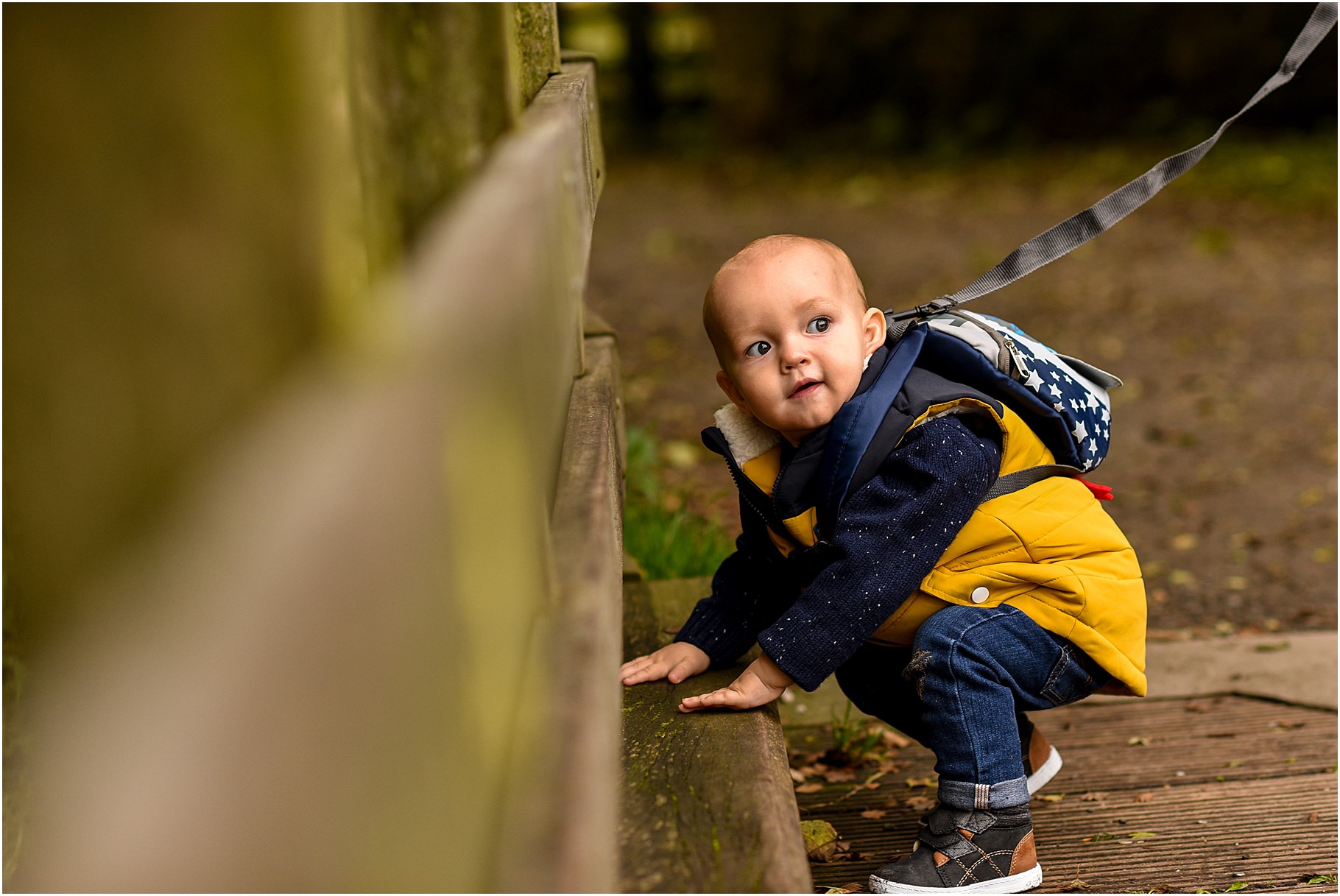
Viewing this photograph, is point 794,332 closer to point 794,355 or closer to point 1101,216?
point 794,355

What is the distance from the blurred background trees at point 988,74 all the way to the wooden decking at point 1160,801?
930 cm

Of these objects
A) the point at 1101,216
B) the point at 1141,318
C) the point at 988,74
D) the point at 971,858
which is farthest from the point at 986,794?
the point at 988,74

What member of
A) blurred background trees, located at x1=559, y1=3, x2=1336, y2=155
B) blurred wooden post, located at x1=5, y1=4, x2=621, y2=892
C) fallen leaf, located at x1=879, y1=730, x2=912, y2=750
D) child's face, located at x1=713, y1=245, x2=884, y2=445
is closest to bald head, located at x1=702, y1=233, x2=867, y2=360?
child's face, located at x1=713, y1=245, x2=884, y2=445

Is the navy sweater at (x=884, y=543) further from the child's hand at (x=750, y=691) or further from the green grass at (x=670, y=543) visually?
the green grass at (x=670, y=543)

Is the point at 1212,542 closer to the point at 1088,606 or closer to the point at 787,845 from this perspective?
the point at 1088,606

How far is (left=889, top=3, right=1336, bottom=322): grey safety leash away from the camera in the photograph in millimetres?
2219

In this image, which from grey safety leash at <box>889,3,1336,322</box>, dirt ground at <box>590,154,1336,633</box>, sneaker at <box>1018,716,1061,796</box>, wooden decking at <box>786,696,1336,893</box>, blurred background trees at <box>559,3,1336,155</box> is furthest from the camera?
blurred background trees at <box>559,3,1336,155</box>

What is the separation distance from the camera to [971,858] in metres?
1.91

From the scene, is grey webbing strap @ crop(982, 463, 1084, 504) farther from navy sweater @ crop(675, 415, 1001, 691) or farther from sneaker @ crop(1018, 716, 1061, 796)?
sneaker @ crop(1018, 716, 1061, 796)

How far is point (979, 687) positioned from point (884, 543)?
284mm

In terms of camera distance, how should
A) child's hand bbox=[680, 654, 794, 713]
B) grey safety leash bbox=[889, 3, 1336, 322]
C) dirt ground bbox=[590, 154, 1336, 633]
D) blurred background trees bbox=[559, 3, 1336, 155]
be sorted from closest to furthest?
child's hand bbox=[680, 654, 794, 713] → grey safety leash bbox=[889, 3, 1336, 322] → dirt ground bbox=[590, 154, 1336, 633] → blurred background trees bbox=[559, 3, 1336, 155]

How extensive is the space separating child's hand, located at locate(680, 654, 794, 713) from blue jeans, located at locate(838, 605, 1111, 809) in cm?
24

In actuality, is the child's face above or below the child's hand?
above

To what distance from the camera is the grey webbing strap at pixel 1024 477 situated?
2.00 m
